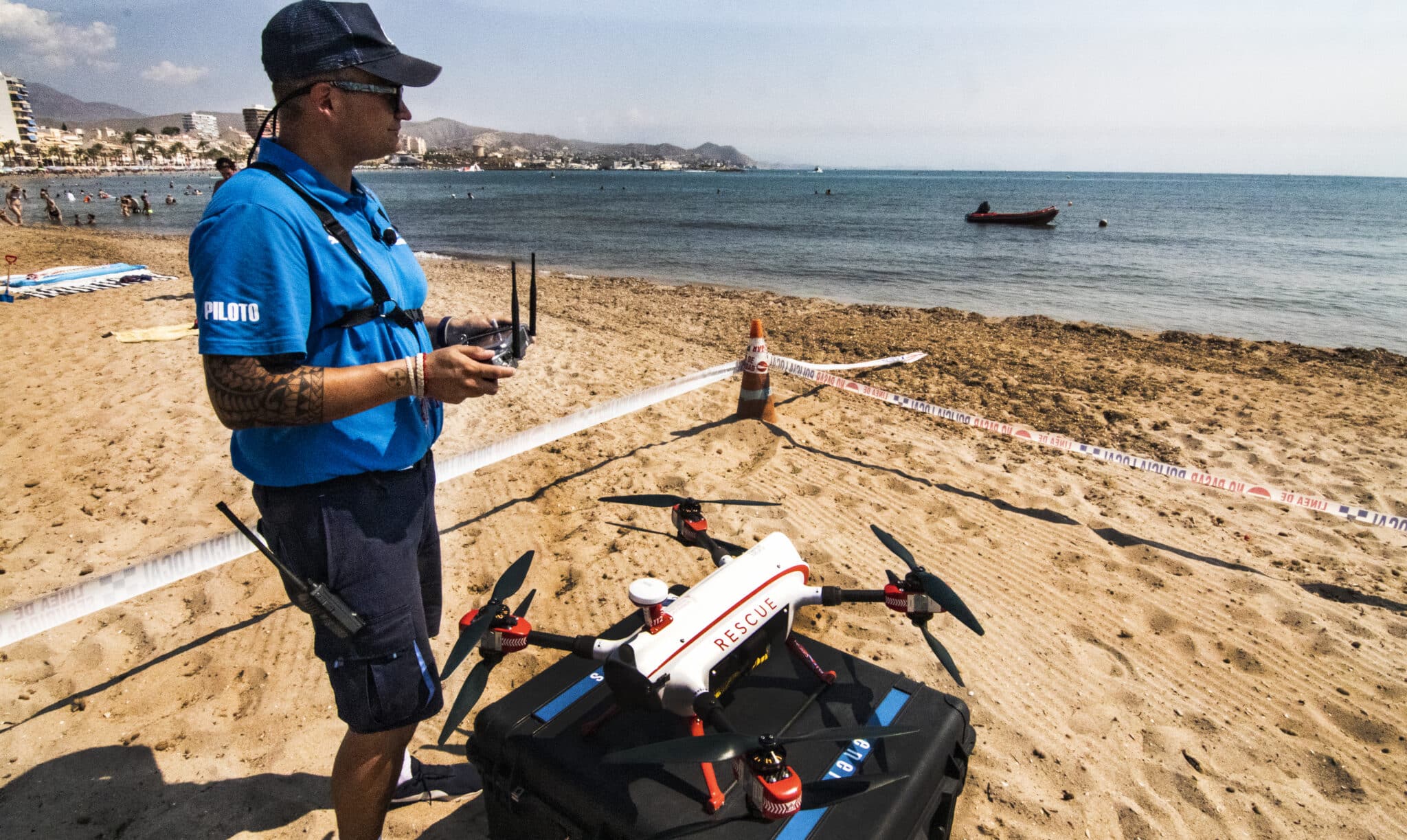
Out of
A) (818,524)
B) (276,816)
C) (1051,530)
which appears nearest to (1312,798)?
(1051,530)

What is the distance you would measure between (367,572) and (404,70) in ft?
5.34

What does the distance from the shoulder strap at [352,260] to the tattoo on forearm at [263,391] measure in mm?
229

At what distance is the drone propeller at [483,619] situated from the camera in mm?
2407

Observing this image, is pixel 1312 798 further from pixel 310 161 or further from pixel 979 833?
pixel 310 161

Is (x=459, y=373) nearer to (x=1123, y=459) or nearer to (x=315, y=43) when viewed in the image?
(x=315, y=43)

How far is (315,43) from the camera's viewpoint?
6.29 ft

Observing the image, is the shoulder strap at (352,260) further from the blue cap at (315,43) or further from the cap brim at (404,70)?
the cap brim at (404,70)

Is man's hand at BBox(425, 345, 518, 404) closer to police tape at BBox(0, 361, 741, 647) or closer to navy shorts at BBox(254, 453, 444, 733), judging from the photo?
navy shorts at BBox(254, 453, 444, 733)

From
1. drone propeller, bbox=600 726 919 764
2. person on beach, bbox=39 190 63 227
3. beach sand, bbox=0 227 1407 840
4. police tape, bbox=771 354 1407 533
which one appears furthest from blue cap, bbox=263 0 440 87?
person on beach, bbox=39 190 63 227

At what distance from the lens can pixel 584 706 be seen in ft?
8.87

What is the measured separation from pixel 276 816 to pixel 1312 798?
494 cm

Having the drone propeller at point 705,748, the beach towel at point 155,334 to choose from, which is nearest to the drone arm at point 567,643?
the drone propeller at point 705,748

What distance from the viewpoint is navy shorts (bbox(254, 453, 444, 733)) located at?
2.06 metres

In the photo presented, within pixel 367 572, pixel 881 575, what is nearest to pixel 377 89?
Result: pixel 367 572
